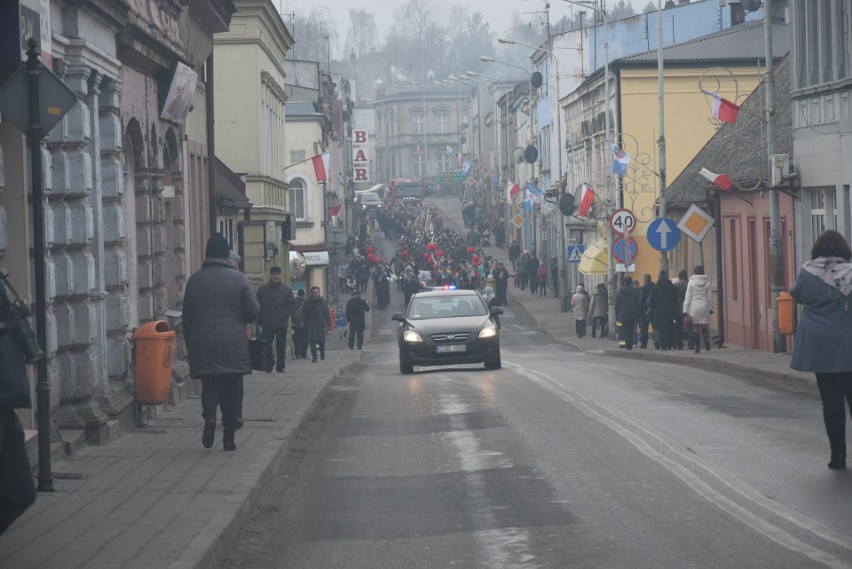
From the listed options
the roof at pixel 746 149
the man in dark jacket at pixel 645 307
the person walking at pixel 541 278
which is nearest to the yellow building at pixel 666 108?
the roof at pixel 746 149

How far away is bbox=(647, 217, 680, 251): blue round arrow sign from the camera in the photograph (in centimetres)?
3259

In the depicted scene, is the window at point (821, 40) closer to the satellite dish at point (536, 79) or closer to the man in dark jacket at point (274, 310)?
the man in dark jacket at point (274, 310)

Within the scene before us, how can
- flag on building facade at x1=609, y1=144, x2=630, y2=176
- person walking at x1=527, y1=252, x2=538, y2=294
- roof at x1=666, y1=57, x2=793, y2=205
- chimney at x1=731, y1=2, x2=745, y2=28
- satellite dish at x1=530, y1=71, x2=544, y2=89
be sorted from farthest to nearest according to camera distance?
satellite dish at x1=530, y1=71, x2=544, y2=89 → person walking at x1=527, y1=252, x2=538, y2=294 → chimney at x1=731, y1=2, x2=745, y2=28 → flag on building facade at x1=609, y1=144, x2=630, y2=176 → roof at x1=666, y1=57, x2=793, y2=205

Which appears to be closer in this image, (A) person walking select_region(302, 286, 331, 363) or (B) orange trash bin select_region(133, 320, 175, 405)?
(B) orange trash bin select_region(133, 320, 175, 405)

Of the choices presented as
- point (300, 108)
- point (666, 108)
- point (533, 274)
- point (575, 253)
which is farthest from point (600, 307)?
point (300, 108)

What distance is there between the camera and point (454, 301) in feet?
87.7

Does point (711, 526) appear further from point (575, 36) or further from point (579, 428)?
point (575, 36)

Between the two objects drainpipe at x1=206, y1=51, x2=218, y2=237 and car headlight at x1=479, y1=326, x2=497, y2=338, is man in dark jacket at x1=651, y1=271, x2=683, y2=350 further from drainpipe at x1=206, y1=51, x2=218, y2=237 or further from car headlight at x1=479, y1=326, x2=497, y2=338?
drainpipe at x1=206, y1=51, x2=218, y2=237

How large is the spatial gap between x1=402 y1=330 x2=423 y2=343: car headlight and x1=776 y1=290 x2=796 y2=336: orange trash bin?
6003 millimetres

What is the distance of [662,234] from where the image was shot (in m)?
32.7

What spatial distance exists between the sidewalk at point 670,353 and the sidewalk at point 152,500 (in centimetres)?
871

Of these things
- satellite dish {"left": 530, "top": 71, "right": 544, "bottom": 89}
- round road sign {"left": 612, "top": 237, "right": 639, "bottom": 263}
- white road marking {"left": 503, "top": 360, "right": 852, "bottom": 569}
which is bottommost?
white road marking {"left": 503, "top": 360, "right": 852, "bottom": 569}

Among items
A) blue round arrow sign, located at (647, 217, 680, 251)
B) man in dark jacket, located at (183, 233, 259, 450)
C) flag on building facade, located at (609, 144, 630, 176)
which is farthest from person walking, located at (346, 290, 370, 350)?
man in dark jacket, located at (183, 233, 259, 450)

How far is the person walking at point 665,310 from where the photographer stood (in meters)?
33.0
